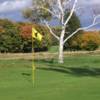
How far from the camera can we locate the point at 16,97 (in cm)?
1981

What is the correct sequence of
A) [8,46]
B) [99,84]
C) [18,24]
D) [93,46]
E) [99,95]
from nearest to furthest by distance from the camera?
[99,95] < [99,84] < [8,46] < [18,24] < [93,46]

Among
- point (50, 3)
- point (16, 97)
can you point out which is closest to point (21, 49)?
point (50, 3)

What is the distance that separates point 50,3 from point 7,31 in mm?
30355

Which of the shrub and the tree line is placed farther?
the shrub

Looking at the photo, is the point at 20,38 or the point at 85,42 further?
the point at 85,42

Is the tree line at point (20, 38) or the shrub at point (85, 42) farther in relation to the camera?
the shrub at point (85, 42)

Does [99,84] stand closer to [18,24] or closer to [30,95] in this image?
[30,95]

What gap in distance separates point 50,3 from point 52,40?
3886 cm

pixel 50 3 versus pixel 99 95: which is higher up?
pixel 50 3

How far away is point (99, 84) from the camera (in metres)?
24.7

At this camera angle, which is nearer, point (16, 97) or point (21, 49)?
point (16, 97)

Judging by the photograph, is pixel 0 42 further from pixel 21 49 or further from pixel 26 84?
pixel 26 84

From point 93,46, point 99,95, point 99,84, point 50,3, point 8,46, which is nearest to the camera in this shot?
point 99,95

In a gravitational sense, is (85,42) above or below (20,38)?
below
